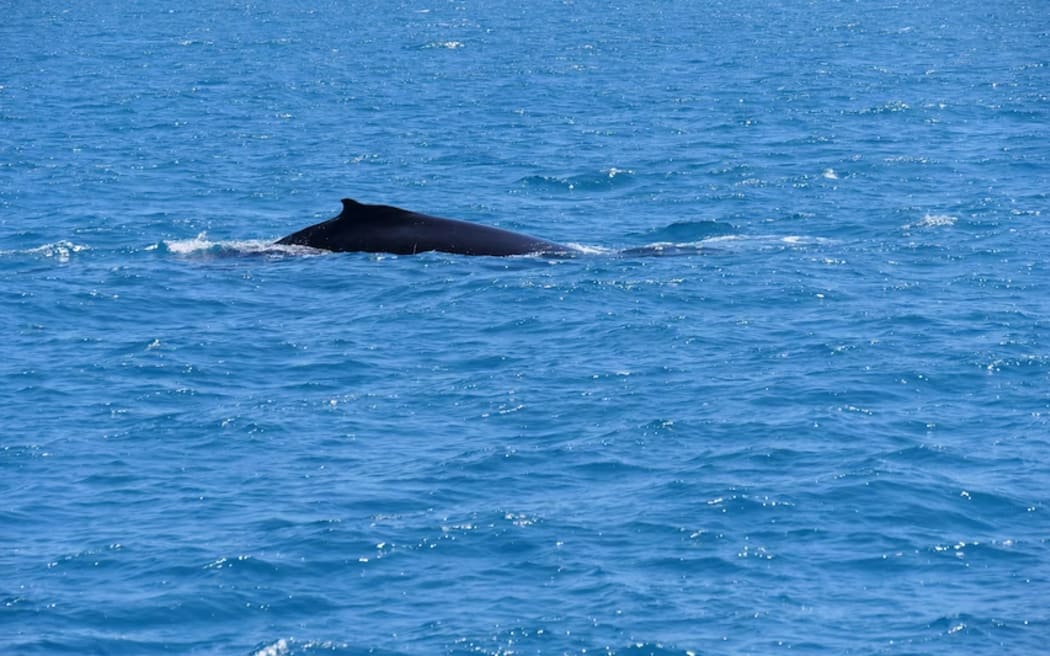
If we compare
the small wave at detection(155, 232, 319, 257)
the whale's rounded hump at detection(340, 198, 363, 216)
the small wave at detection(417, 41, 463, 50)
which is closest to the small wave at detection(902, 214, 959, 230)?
the whale's rounded hump at detection(340, 198, 363, 216)

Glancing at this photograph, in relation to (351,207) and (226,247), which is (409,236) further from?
(226,247)

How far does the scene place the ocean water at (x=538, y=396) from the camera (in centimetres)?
1689

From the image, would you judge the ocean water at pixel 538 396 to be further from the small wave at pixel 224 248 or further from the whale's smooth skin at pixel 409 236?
the whale's smooth skin at pixel 409 236

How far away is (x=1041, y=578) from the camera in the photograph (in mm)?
17281

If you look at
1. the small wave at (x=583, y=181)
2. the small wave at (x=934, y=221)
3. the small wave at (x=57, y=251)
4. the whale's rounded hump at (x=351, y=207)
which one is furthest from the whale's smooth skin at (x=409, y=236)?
the small wave at (x=583, y=181)

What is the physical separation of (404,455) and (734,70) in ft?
168

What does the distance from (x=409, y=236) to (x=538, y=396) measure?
8789 mm

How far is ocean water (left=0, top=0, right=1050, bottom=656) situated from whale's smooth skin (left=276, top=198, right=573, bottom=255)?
1.57 ft

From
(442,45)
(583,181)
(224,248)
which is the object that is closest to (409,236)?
(224,248)

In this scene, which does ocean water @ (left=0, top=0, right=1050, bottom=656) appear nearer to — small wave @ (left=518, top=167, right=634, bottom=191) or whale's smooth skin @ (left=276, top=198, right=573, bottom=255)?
small wave @ (left=518, top=167, right=634, bottom=191)

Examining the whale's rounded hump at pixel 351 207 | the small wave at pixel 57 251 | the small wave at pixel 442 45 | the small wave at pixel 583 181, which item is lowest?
the small wave at pixel 583 181

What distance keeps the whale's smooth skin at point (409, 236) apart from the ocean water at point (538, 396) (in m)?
0.48

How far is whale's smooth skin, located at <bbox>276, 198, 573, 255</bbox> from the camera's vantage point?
31438 millimetres

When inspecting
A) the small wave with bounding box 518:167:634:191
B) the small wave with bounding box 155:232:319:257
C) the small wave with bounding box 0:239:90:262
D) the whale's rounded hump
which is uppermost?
the whale's rounded hump
